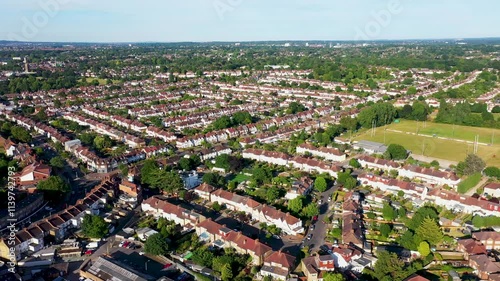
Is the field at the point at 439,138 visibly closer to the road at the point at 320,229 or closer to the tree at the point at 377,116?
the tree at the point at 377,116

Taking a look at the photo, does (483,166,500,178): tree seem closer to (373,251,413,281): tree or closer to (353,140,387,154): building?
(353,140,387,154): building

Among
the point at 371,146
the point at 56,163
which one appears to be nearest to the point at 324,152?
the point at 371,146

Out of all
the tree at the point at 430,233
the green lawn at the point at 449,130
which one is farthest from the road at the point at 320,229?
the green lawn at the point at 449,130

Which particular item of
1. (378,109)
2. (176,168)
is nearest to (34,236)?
(176,168)

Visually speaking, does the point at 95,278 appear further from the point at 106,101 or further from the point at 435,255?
the point at 106,101

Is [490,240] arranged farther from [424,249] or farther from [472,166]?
[472,166]

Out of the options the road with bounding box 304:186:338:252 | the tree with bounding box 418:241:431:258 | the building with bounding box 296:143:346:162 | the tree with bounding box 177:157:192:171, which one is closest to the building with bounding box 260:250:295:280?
the road with bounding box 304:186:338:252
